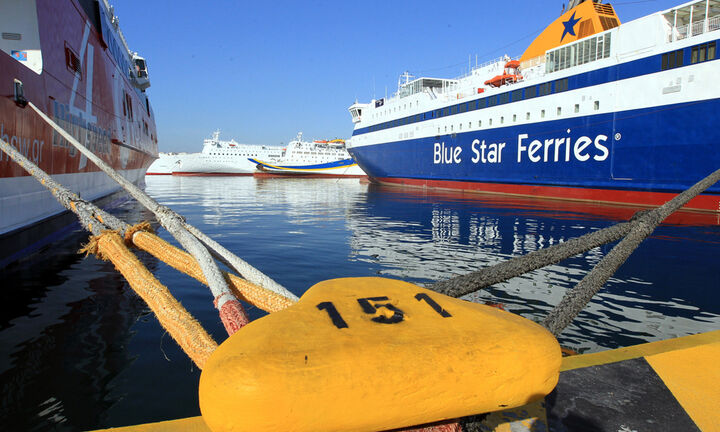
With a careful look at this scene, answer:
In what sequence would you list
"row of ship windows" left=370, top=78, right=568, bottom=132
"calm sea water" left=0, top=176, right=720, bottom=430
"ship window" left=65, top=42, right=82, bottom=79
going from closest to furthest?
"calm sea water" left=0, top=176, right=720, bottom=430 < "ship window" left=65, top=42, right=82, bottom=79 < "row of ship windows" left=370, top=78, right=568, bottom=132

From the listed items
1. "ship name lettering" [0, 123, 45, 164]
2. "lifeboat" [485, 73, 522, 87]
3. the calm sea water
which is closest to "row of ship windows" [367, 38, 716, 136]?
"lifeboat" [485, 73, 522, 87]

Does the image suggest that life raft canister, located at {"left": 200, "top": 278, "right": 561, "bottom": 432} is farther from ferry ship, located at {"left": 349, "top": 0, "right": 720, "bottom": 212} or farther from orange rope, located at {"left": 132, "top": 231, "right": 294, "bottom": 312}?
ferry ship, located at {"left": 349, "top": 0, "right": 720, "bottom": 212}

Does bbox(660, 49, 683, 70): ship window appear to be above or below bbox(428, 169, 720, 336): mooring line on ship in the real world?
above

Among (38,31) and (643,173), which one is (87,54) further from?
(643,173)

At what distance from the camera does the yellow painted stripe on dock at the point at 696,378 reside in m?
1.63

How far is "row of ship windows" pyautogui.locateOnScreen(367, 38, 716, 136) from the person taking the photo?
45.7 feet

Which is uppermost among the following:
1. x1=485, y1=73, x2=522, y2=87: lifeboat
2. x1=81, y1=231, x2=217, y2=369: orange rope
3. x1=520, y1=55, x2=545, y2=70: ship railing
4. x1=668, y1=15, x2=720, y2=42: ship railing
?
x1=520, y1=55, x2=545, y2=70: ship railing

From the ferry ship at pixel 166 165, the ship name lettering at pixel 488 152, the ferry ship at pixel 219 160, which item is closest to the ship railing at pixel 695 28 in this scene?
the ship name lettering at pixel 488 152

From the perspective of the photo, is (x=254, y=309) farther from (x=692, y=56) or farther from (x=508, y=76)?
(x=508, y=76)

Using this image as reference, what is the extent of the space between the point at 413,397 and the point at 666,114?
18.1 meters

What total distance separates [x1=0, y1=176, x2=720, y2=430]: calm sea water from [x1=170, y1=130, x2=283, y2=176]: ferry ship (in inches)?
2411

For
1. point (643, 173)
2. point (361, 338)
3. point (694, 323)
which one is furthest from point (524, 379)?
point (643, 173)

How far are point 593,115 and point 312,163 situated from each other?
52.8 m

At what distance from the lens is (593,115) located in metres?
17.3
